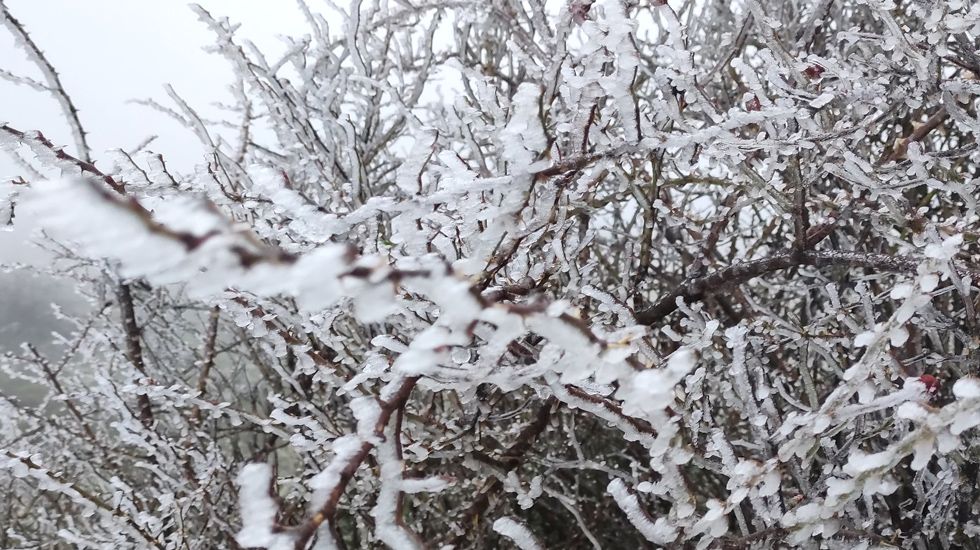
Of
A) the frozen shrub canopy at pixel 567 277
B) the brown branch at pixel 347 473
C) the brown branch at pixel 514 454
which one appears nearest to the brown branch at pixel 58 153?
the frozen shrub canopy at pixel 567 277

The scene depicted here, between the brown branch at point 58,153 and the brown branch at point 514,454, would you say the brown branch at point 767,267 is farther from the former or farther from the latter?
the brown branch at point 58,153

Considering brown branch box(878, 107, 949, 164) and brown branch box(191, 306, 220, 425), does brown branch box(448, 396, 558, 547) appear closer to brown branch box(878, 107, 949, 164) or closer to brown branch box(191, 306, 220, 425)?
brown branch box(878, 107, 949, 164)

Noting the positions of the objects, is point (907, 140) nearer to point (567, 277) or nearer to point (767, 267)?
point (767, 267)

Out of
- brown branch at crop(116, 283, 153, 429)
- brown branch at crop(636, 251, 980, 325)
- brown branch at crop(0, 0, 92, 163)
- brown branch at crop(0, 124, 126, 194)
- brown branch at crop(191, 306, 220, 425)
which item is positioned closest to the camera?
brown branch at crop(0, 124, 126, 194)

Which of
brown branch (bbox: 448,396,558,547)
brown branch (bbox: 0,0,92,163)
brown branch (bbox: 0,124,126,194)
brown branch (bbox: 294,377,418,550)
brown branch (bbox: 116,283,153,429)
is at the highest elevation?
brown branch (bbox: 0,0,92,163)

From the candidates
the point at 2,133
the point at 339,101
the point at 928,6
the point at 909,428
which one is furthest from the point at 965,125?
the point at 339,101

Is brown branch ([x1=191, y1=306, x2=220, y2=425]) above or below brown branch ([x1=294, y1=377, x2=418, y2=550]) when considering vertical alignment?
above

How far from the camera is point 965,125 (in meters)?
1.38

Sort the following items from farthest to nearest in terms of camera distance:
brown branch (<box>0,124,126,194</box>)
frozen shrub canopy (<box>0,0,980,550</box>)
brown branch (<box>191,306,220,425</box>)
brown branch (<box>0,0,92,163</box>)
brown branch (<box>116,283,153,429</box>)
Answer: brown branch (<box>191,306,220,425</box>), brown branch (<box>116,283,153,429</box>), brown branch (<box>0,0,92,163</box>), brown branch (<box>0,124,126,194</box>), frozen shrub canopy (<box>0,0,980,550</box>)

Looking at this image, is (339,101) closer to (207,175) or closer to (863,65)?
(207,175)

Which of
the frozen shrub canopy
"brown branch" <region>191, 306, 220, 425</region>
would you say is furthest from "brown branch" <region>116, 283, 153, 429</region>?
"brown branch" <region>191, 306, 220, 425</region>

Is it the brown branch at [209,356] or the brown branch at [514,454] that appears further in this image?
the brown branch at [209,356]

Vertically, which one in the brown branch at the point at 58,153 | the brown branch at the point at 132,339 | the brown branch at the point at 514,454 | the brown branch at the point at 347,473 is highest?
the brown branch at the point at 132,339

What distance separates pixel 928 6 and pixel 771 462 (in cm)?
111
